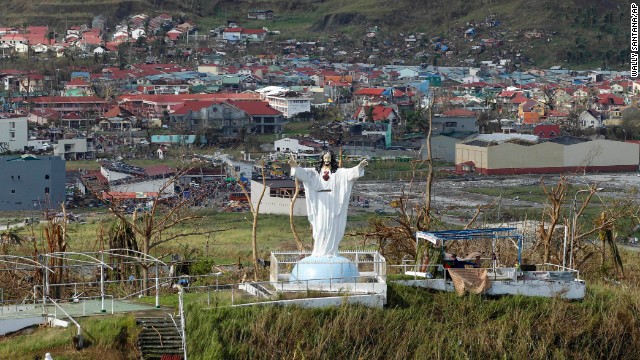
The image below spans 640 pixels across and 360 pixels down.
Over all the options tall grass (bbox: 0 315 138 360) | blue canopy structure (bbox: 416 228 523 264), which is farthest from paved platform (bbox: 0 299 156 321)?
blue canopy structure (bbox: 416 228 523 264)

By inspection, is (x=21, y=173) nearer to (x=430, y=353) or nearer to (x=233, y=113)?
(x=233, y=113)

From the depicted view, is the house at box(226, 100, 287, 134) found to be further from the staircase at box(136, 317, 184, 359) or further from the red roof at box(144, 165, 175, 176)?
the staircase at box(136, 317, 184, 359)

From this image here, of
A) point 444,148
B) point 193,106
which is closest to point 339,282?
point 444,148

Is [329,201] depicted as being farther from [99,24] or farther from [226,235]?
[99,24]

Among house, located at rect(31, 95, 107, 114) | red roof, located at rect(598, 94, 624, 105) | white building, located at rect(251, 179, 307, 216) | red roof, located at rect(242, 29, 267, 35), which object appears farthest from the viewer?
red roof, located at rect(242, 29, 267, 35)

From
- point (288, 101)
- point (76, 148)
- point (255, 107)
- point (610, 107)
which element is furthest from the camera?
point (610, 107)

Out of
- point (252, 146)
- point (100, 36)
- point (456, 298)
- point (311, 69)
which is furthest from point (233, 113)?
point (456, 298)
